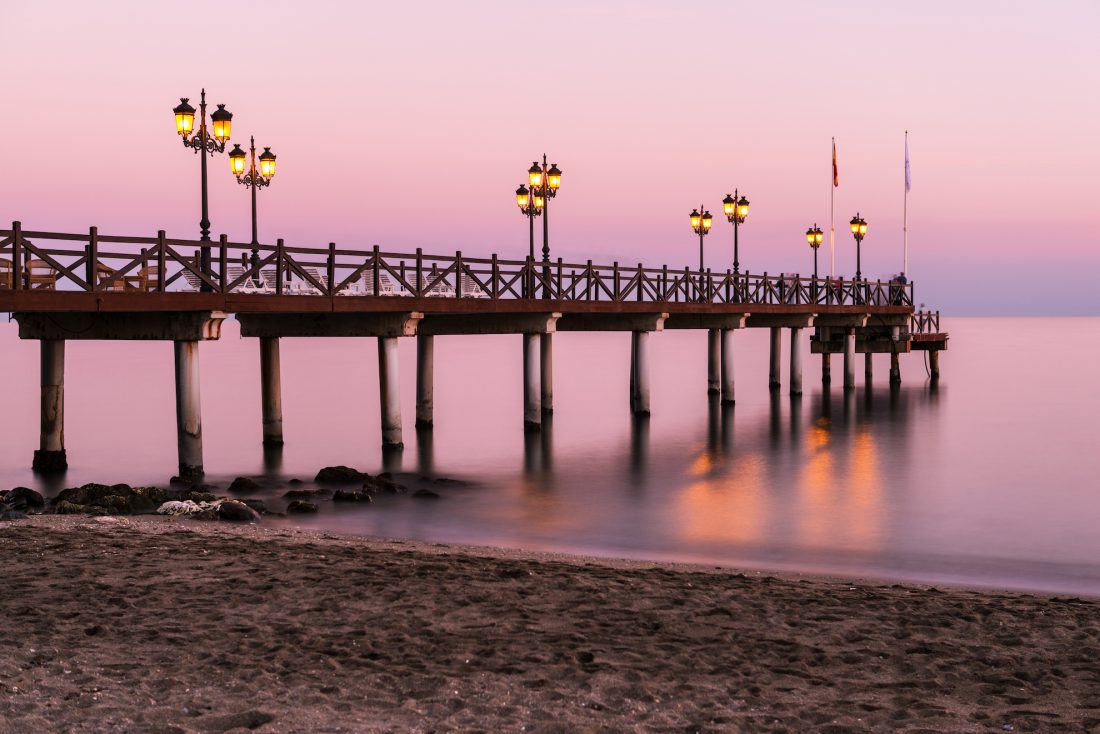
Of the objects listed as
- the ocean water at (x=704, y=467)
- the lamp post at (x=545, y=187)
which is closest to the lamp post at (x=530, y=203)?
the lamp post at (x=545, y=187)

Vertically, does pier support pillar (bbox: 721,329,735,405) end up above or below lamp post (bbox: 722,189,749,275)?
below

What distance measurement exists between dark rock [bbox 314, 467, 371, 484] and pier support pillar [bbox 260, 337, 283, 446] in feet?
15.1

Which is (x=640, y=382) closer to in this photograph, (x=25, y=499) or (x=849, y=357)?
(x=849, y=357)

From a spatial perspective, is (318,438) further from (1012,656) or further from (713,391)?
(1012,656)

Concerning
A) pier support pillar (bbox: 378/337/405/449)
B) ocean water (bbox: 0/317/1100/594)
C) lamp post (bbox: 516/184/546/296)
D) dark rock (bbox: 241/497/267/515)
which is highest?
lamp post (bbox: 516/184/546/296)

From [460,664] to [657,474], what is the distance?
18279mm

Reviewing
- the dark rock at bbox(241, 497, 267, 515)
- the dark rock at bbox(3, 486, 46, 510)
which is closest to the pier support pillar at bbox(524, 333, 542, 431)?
the dark rock at bbox(241, 497, 267, 515)

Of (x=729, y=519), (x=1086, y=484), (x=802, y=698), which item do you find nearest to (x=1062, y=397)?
(x=1086, y=484)

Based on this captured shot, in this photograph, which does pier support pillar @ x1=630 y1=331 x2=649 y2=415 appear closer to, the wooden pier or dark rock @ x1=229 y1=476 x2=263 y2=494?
the wooden pier

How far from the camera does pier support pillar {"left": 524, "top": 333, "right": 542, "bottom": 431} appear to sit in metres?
33.9

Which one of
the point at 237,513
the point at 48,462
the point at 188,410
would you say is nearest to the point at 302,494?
the point at 188,410

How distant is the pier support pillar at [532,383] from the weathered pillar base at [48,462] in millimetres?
12812

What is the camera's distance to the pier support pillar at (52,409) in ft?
80.8

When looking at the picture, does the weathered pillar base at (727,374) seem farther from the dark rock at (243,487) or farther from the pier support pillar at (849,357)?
the dark rock at (243,487)
